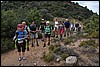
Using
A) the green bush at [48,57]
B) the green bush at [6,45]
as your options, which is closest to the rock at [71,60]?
the green bush at [48,57]

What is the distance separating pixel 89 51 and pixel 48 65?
→ 2.65 m

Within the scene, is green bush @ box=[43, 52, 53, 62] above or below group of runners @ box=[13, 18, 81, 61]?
below

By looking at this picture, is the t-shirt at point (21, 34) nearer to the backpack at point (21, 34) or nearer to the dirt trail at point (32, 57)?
the backpack at point (21, 34)

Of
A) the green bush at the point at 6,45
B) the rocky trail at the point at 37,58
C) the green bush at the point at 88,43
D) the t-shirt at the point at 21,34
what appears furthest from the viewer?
the green bush at the point at 6,45

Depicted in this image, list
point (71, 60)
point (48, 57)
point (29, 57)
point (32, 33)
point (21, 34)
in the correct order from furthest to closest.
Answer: point (32, 33) → point (29, 57) → point (48, 57) → point (71, 60) → point (21, 34)

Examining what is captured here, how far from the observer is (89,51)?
40.3 feet

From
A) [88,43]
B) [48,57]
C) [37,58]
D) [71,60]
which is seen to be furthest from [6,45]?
[88,43]

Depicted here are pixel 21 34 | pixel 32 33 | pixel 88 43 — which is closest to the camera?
pixel 21 34

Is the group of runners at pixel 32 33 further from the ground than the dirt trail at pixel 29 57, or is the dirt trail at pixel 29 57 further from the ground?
the group of runners at pixel 32 33

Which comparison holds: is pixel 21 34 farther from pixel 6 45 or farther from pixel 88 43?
pixel 88 43

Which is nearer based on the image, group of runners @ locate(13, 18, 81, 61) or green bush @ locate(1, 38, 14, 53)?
group of runners @ locate(13, 18, 81, 61)

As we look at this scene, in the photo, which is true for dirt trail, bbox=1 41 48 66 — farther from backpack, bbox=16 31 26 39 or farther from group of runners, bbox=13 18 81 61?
backpack, bbox=16 31 26 39

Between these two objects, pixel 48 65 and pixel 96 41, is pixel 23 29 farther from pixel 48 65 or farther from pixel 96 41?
pixel 96 41

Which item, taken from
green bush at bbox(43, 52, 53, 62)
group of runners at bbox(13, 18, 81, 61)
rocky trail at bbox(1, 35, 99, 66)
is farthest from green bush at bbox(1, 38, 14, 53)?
green bush at bbox(43, 52, 53, 62)
